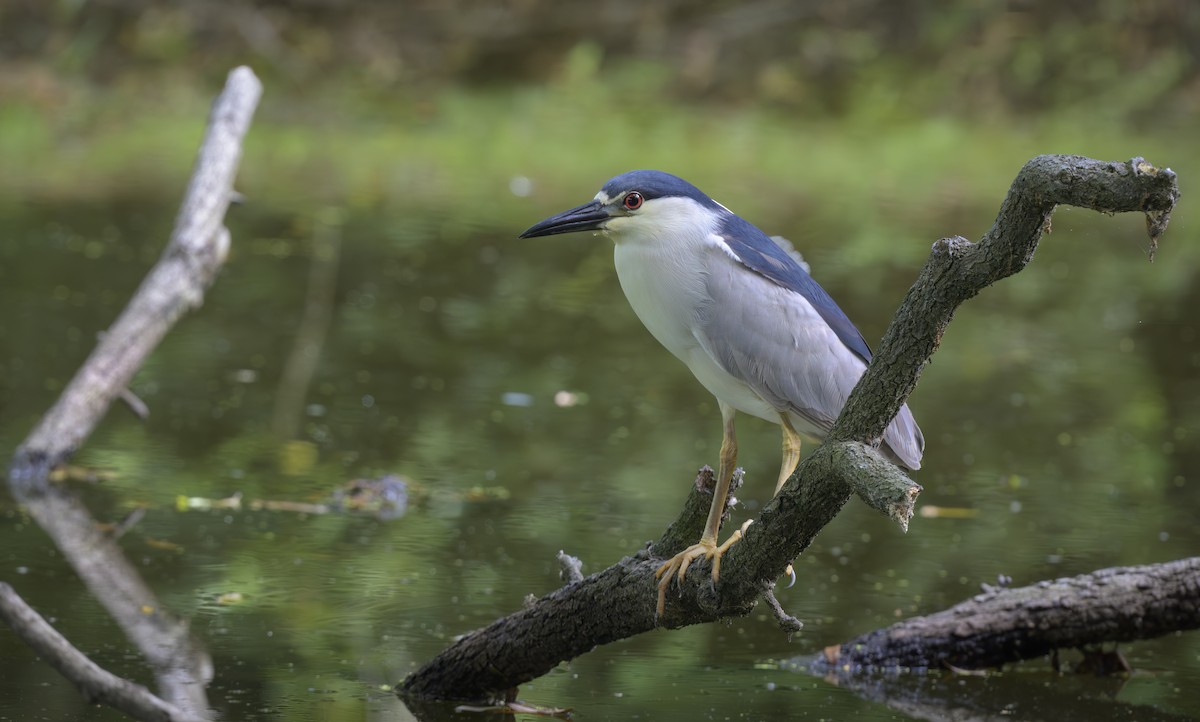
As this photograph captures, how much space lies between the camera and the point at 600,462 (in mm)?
6234

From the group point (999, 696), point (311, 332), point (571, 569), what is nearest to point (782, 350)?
point (571, 569)

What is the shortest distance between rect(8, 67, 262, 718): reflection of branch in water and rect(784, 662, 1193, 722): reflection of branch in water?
5.51ft

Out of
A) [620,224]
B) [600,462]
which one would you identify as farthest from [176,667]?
[600,462]

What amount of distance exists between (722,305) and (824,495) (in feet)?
3.21

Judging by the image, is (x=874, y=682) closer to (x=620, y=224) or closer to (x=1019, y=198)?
(x=620, y=224)

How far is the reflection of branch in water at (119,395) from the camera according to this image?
445 cm

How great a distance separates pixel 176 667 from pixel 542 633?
102cm

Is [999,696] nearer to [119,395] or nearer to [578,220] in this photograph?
[578,220]

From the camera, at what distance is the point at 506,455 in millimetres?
6258

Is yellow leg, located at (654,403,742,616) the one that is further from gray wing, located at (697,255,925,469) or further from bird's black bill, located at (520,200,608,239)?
bird's black bill, located at (520,200,608,239)

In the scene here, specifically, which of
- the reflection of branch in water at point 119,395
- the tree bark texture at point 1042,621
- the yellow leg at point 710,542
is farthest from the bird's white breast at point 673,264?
the reflection of branch in water at point 119,395

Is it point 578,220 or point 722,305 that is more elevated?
point 578,220

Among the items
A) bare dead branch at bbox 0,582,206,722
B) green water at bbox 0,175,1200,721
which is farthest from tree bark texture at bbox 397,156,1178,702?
bare dead branch at bbox 0,582,206,722

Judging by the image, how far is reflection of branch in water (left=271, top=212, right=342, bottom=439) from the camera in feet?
21.4
